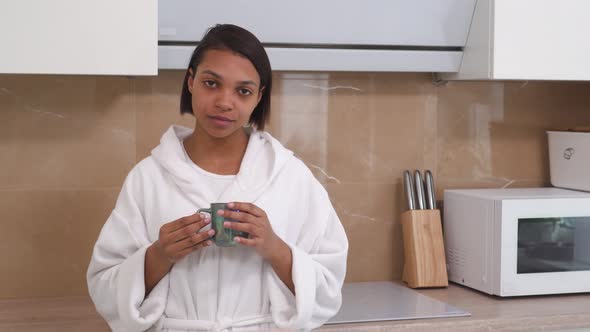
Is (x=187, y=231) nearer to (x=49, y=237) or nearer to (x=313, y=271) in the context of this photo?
(x=313, y=271)

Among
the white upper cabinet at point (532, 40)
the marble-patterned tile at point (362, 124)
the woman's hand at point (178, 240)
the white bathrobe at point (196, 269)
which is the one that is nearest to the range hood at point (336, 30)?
the white upper cabinet at point (532, 40)

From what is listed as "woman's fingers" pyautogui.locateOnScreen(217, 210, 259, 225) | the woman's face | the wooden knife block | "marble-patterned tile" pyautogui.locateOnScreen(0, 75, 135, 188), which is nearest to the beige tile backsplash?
"marble-patterned tile" pyautogui.locateOnScreen(0, 75, 135, 188)

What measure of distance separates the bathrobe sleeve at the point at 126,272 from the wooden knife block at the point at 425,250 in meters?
0.99

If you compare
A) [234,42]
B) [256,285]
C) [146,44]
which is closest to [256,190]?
[256,285]

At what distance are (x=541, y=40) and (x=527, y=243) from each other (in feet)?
1.74

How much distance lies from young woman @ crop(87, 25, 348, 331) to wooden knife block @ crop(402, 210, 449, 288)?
0.74 meters

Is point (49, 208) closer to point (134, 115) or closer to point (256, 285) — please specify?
point (134, 115)

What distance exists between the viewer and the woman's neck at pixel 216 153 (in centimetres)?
164

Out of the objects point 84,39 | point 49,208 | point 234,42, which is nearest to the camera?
point 234,42

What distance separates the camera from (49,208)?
89.6 inches

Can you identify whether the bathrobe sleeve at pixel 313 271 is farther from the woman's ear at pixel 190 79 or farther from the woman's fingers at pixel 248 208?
the woman's ear at pixel 190 79

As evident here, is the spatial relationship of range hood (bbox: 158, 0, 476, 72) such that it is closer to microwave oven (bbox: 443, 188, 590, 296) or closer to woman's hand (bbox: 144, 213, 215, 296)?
microwave oven (bbox: 443, 188, 590, 296)

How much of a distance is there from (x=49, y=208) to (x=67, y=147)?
168mm

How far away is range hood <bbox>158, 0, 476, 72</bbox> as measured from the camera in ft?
6.88
